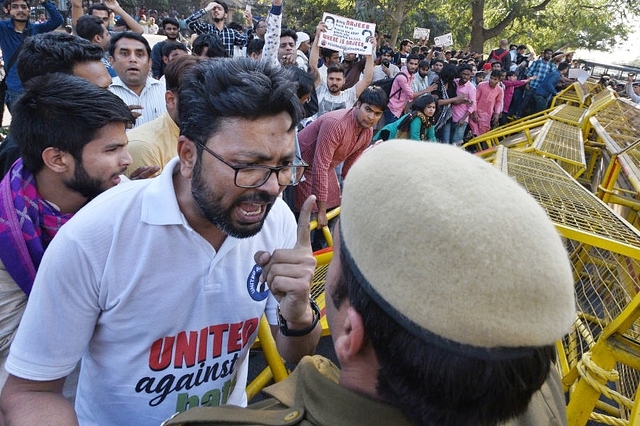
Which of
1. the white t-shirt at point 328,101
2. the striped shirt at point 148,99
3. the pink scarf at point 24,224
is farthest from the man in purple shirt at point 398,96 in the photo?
the pink scarf at point 24,224

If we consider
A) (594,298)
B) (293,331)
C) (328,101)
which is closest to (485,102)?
(328,101)

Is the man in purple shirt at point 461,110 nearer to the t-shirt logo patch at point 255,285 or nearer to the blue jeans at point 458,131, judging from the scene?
the blue jeans at point 458,131

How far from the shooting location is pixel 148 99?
3646mm

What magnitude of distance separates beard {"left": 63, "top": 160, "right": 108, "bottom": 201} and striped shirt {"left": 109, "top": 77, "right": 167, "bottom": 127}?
6.40 ft

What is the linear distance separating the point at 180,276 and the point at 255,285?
262 millimetres

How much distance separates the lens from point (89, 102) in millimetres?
1684

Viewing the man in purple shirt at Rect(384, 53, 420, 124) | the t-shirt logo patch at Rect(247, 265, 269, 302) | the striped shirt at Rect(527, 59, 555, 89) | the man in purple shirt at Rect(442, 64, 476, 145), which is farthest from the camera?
the striped shirt at Rect(527, 59, 555, 89)

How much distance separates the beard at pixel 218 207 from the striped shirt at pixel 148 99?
248 cm

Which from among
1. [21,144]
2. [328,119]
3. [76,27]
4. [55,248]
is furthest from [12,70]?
[55,248]

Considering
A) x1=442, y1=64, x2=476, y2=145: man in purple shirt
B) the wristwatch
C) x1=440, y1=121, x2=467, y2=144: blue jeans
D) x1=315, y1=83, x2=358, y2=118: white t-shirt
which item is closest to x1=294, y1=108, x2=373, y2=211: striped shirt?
x1=315, y1=83, x2=358, y2=118: white t-shirt

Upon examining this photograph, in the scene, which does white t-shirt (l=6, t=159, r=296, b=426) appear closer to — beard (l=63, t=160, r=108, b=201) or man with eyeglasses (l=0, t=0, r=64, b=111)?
beard (l=63, t=160, r=108, b=201)

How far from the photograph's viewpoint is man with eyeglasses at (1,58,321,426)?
3.88 ft

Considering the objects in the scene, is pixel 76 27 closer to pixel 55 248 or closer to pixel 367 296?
pixel 55 248

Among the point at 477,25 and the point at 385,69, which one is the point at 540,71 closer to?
the point at 385,69
